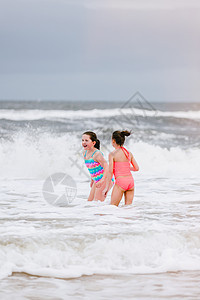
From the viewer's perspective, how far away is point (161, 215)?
230 inches

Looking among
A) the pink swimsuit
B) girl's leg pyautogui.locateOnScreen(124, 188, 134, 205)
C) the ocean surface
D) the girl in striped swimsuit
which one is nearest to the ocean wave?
the ocean surface

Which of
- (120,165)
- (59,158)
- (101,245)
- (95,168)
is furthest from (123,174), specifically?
(59,158)

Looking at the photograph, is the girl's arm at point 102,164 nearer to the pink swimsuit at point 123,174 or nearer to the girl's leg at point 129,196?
the pink swimsuit at point 123,174

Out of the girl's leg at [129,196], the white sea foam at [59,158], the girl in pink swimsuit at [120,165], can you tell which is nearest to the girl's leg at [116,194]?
the girl in pink swimsuit at [120,165]

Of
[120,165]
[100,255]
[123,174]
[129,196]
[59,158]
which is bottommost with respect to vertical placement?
[100,255]

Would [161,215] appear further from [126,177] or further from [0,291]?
[0,291]

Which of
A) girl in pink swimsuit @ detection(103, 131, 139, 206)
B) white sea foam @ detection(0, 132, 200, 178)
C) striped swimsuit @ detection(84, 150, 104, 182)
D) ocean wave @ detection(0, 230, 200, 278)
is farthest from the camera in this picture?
white sea foam @ detection(0, 132, 200, 178)

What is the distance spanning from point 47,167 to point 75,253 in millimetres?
7696

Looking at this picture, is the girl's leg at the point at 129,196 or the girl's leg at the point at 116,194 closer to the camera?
the girl's leg at the point at 116,194

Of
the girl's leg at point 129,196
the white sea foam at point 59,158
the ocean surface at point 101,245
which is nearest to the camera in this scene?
the ocean surface at point 101,245

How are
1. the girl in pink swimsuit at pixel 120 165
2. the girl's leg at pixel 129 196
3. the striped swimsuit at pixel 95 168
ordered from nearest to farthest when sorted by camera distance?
the girl in pink swimsuit at pixel 120 165
the girl's leg at pixel 129 196
the striped swimsuit at pixel 95 168

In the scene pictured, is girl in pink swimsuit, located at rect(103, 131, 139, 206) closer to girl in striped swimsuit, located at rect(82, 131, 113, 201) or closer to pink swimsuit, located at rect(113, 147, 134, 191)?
pink swimsuit, located at rect(113, 147, 134, 191)

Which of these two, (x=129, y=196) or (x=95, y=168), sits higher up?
(x=95, y=168)

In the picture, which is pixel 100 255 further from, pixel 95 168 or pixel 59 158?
pixel 59 158
